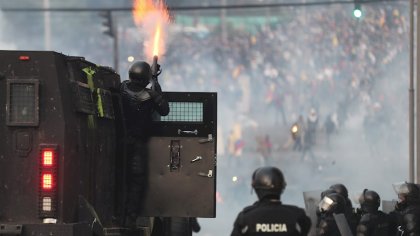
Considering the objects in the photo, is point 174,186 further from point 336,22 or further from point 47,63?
point 336,22

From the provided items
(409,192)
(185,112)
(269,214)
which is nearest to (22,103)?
(185,112)

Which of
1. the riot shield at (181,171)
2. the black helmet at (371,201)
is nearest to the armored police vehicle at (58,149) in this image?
the riot shield at (181,171)

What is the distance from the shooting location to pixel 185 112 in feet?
31.3

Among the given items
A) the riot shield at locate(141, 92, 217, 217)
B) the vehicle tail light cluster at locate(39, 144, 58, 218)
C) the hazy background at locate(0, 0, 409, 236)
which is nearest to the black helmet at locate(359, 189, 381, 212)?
the riot shield at locate(141, 92, 217, 217)

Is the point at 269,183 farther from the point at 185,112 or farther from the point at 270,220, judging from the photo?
the point at 185,112

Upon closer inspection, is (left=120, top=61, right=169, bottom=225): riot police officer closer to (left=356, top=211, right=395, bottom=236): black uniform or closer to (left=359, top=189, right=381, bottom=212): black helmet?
(left=356, top=211, right=395, bottom=236): black uniform

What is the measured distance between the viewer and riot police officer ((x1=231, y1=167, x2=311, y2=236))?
6.08 m

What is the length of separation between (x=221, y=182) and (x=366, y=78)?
26.6 feet

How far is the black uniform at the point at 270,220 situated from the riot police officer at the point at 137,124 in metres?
3.04

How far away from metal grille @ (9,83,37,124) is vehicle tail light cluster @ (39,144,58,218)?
255mm

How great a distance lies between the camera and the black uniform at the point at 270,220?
19.9ft

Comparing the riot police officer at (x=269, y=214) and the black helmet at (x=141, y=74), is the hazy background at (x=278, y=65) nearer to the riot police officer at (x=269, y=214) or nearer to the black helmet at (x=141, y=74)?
the black helmet at (x=141, y=74)

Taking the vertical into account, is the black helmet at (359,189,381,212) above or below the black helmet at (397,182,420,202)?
below

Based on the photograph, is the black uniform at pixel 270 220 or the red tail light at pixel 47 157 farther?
the red tail light at pixel 47 157
